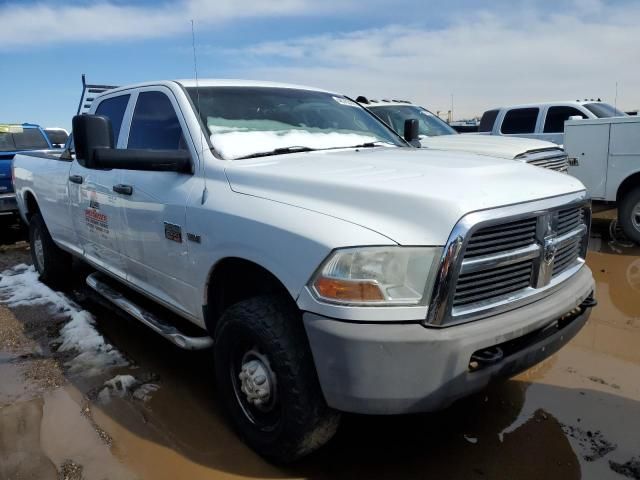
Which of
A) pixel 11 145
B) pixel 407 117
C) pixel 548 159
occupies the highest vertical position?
pixel 407 117

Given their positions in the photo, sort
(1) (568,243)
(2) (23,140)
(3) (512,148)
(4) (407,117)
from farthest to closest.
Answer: (2) (23,140) < (4) (407,117) < (3) (512,148) < (1) (568,243)

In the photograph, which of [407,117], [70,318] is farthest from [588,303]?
[407,117]

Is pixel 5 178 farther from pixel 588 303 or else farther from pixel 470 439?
pixel 588 303

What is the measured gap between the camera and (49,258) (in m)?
5.60

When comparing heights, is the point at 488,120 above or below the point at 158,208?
above

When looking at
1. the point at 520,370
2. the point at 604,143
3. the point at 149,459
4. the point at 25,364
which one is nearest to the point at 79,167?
the point at 25,364

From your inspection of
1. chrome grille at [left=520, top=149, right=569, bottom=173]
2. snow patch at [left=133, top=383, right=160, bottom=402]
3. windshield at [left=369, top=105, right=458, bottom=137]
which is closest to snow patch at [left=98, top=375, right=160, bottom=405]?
snow patch at [left=133, top=383, right=160, bottom=402]

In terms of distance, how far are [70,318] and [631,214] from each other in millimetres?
6707

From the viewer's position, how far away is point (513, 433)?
2.87 metres

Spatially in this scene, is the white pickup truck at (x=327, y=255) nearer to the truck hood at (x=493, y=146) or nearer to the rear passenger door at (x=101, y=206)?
the rear passenger door at (x=101, y=206)

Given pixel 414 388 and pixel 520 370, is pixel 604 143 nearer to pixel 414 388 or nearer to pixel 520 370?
pixel 520 370

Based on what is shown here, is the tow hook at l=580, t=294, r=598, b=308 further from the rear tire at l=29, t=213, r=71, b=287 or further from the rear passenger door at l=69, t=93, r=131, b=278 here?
the rear tire at l=29, t=213, r=71, b=287

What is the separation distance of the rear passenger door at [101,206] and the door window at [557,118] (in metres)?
7.89

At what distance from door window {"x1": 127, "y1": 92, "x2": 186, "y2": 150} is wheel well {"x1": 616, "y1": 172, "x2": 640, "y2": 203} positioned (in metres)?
6.11
